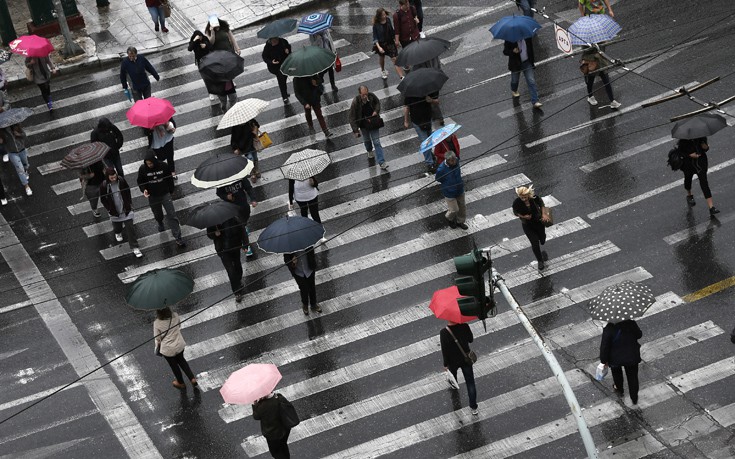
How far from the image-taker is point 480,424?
15828 millimetres

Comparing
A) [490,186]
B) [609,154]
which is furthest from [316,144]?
[609,154]

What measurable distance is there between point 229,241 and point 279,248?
5.64ft

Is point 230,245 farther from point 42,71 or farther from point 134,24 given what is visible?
point 134,24

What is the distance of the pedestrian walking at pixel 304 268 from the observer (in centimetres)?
1777

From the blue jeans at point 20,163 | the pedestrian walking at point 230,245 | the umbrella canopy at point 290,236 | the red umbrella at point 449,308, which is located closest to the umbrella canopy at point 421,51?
the pedestrian walking at point 230,245

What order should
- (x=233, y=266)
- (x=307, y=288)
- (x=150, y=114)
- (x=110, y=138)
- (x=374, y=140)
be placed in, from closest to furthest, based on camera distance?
(x=307, y=288) → (x=233, y=266) → (x=150, y=114) → (x=374, y=140) → (x=110, y=138)

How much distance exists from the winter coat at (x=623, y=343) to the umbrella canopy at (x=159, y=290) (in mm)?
5533

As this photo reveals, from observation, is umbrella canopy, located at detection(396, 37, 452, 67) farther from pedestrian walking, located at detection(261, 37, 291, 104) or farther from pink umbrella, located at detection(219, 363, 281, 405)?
pink umbrella, located at detection(219, 363, 281, 405)

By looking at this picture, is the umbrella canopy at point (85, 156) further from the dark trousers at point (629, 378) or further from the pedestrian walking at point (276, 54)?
the dark trousers at point (629, 378)

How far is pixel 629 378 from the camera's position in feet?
50.8

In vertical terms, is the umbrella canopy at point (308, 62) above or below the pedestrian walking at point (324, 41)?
above

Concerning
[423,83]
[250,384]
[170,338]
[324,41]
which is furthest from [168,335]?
[324,41]

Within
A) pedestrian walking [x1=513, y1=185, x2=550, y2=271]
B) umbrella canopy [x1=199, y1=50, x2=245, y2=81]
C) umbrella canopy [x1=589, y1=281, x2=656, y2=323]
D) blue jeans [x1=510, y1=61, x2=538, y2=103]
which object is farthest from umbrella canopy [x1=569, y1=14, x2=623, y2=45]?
umbrella canopy [x1=589, y1=281, x2=656, y2=323]

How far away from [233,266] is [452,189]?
11.4ft
